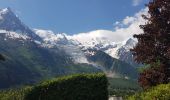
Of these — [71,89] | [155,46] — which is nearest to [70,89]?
[71,89]

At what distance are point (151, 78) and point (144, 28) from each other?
4493mm

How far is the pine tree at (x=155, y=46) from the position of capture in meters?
29.9

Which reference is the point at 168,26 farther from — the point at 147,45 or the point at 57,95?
the point at 57,95

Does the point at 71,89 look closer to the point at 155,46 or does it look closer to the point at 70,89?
the point at 70,89

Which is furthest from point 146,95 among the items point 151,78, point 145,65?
point 145,65

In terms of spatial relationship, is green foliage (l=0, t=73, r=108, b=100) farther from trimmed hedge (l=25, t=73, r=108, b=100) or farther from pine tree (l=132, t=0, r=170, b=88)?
pine tree (l=132, t=0, r=170, b=88)

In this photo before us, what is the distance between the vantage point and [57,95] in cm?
3822

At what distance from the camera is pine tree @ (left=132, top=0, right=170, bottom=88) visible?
29.9m

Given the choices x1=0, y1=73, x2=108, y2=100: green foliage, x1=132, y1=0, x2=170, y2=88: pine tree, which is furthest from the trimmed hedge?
x1=132, y1=0, x2=170, y2=88: pine tree

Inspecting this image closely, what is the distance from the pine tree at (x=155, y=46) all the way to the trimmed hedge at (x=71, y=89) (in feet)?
25.8

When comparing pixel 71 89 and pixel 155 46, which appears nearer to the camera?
pixel 155 46

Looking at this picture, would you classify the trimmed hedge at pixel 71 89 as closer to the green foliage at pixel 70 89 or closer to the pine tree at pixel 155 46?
the green foliage at pixel 70 89

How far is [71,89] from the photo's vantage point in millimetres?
38406

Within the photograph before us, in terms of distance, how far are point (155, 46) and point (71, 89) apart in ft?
37.1
